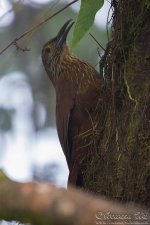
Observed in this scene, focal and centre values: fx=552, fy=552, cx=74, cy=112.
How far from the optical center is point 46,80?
5.46 meters

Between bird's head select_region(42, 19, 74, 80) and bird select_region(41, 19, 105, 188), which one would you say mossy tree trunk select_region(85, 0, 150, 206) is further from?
bird's head select_region(42, 19, 74, 80)

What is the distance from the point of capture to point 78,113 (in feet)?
10.7

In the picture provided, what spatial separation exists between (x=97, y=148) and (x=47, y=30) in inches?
112

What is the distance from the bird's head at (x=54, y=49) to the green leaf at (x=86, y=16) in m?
0.98

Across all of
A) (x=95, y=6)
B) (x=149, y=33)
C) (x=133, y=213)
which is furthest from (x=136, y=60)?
(x=133, y=213)

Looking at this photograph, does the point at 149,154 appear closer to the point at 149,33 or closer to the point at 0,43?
the point at 149,33

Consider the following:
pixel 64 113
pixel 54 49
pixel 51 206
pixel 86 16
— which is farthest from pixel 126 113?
pixel 51 206

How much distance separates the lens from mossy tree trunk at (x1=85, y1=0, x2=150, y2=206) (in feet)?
7.98

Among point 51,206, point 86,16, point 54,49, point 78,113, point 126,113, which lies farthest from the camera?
point 54,49

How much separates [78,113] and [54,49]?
0.99 meters

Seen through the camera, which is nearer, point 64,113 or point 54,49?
point 64,113

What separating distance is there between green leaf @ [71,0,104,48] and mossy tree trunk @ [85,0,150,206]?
0.42 feet

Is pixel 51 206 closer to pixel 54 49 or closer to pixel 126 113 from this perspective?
pixel 126 113

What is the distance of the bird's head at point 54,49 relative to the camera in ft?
13.3
